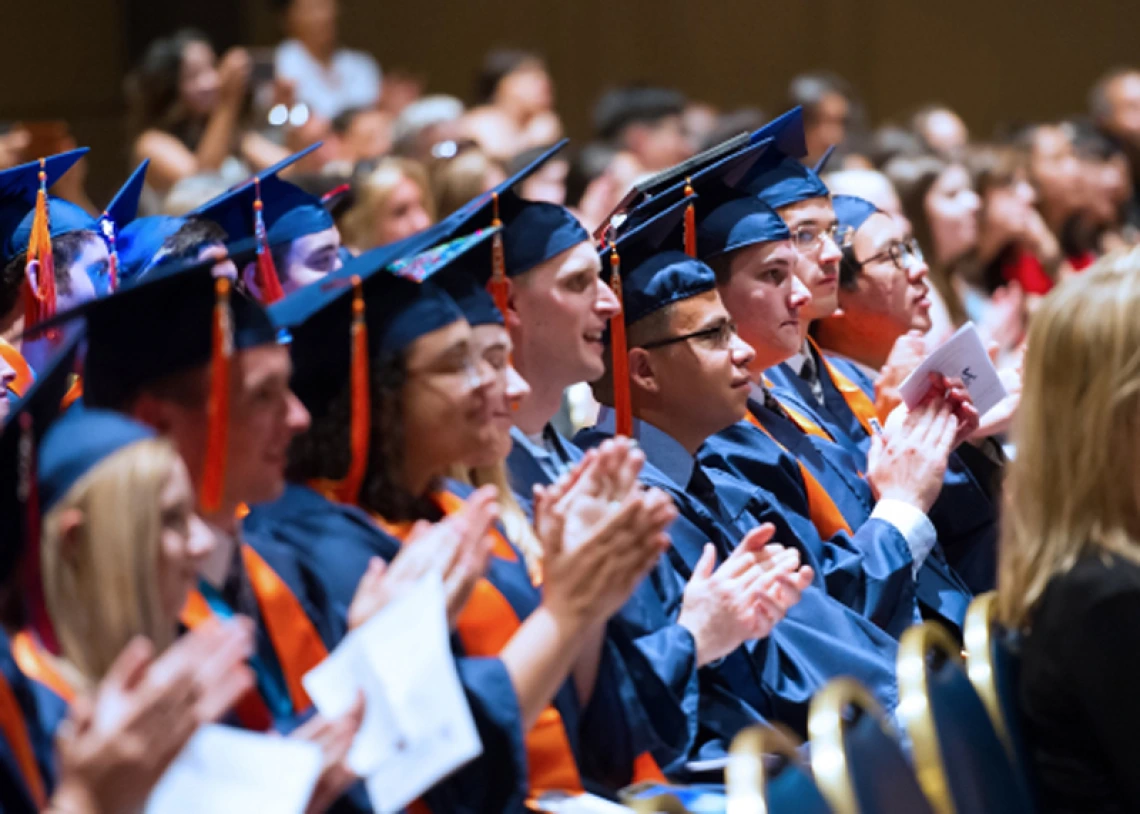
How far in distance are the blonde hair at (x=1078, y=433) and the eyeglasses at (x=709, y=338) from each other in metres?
1.01

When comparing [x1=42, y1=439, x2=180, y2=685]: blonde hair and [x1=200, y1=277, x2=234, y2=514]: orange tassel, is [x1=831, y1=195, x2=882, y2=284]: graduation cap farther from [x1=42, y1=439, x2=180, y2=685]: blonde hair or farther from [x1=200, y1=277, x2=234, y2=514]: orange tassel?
[x1=42, y1=439, x2=180, y2=685]: blonde hair

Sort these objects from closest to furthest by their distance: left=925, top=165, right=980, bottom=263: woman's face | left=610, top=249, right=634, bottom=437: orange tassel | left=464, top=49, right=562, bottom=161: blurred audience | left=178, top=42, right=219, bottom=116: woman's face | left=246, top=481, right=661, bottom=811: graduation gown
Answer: left=246, top=481, right=661, bottom=811: graduation gown → left=610, top=249, right=634, bottom=437: orange tassel → left=925, top=165, right=980, bottom=263: woman's face → left=178, top=42, right=219, bottom=116: woman's face → left=464, top=49, right=562, bottom=161: blurred audience

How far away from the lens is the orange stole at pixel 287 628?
2.09m

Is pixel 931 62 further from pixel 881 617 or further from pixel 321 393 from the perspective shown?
pixel 321 393

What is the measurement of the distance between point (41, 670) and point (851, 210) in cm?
299

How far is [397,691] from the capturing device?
6.26 feet

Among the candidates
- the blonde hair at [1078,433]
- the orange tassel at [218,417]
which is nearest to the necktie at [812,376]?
the blonde hair at [1078,433]

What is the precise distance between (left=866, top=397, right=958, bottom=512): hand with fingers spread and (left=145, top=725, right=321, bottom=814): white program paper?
1996 millimetres

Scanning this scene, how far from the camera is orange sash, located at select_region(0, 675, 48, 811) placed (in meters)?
1.76

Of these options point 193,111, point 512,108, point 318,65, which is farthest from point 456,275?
point 318,65

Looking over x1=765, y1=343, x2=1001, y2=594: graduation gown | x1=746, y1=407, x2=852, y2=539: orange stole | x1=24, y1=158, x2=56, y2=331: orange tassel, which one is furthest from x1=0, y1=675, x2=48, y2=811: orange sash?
x1=765, y1=343, x2=1001, y2=594: graduation gown

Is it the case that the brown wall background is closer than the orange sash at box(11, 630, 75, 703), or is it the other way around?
the orange sash at box(11, 630, 75, 703)

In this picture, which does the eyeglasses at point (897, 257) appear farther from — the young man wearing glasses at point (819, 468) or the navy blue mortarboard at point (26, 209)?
the navy blue mortarboard at point (26, 209)

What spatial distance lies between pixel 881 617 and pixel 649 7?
341 inches
